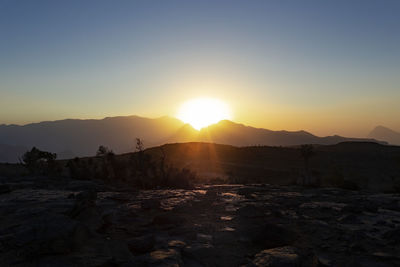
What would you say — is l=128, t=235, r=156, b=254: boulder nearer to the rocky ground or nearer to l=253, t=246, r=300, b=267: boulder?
the rocky ground

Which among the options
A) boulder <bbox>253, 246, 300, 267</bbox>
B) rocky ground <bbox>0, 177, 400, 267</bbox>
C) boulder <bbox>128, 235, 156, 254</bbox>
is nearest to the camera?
boulder <bbox>253, 246, 300, 267</bbox>

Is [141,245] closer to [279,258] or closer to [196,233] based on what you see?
[196,233]

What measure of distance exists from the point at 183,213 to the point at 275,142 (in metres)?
194

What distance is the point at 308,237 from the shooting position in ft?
24.2

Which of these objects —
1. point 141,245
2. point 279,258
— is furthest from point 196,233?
point 279,258

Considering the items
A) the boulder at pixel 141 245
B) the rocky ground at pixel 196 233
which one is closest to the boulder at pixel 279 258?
the rocky ground at pixel 196 233

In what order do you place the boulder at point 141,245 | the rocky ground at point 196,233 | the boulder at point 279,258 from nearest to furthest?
the boulder at point 279,258 → the rocky ground at point 196,233 → the boulder at point 141,245

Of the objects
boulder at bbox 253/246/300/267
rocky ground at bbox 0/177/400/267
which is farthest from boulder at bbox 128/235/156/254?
boulder at bbox 253/246/300/267

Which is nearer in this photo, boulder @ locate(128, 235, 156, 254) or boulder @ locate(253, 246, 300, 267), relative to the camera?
boulder @ locate(253, 246, 300, 267)

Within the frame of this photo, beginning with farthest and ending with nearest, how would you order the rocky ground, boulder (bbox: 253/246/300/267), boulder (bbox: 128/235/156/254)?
1. boulder (bbox: 128/235/156/254)
2. the rocky ground
3. boulder (bbox: 253/246/300/267)

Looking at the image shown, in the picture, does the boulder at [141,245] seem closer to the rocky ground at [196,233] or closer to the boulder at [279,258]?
the rocky ground at [196,233]

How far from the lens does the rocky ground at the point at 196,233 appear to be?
217 inches

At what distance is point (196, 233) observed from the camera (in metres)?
7.65

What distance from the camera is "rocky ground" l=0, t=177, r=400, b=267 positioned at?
Result: 18.0 feet
